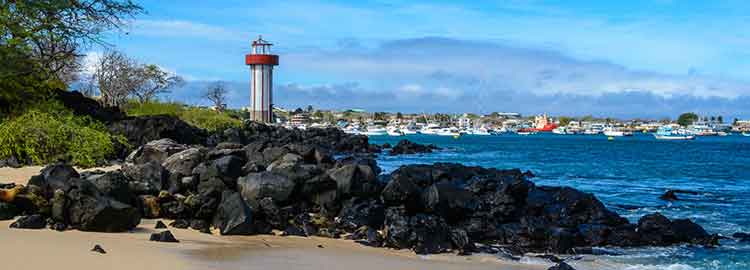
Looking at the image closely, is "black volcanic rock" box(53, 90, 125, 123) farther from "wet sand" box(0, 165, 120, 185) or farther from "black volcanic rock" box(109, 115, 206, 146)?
"wet sand" box(0, 165, 120, 185)

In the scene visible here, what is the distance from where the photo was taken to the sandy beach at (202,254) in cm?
838

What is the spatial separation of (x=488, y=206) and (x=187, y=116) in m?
47.1

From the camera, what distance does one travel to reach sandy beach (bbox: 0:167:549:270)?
27.5 ft

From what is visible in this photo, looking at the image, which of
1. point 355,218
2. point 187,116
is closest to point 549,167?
point 355,218

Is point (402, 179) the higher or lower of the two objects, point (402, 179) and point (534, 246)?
the higher

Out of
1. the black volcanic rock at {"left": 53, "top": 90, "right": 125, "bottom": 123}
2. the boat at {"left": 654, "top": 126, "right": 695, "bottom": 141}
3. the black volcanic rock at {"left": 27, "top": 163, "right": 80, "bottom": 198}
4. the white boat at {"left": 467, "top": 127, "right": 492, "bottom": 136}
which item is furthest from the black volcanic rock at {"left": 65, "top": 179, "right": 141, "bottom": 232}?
the white boat at {"left": 467, "top": 127, "right": 492, "bottom": 136}

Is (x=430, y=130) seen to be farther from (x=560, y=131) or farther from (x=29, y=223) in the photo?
(x=29, y=223)

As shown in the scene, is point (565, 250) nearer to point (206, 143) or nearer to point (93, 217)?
point (93, 217)

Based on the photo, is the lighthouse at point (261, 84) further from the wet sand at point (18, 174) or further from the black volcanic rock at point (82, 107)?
the wet sand at point (18, 174)

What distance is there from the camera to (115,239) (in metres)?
10.0

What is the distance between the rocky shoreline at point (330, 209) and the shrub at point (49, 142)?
17.9 ft

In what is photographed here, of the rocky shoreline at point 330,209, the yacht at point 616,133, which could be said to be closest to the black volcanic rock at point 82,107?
the rocky shoreline at point 330,209

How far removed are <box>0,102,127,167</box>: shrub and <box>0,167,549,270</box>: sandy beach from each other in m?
9.91

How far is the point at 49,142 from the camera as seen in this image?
20969mm
